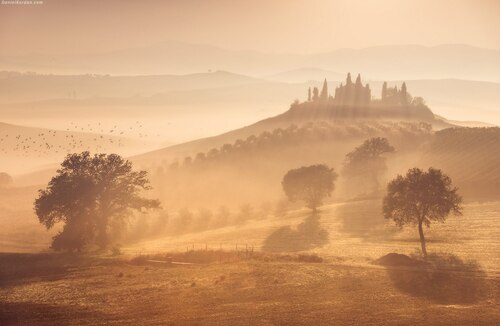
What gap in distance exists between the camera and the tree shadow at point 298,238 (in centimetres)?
7988

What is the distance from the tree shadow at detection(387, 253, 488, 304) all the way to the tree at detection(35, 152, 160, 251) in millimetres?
46009

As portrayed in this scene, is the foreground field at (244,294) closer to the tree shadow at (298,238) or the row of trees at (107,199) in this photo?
the tree shadow at (298,238)

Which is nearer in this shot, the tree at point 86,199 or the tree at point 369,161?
the tree at point 86,199

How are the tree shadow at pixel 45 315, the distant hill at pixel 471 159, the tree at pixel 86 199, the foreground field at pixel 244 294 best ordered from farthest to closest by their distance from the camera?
the distant hill at pixel 471 159
the tree at pixel 86 199
the foreground field at pixel 244 294
the tree shadow at pixel 45 315

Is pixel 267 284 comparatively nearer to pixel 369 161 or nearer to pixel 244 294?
pixel 244 294

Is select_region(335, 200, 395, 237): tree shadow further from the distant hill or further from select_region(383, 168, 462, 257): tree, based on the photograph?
the distant hill

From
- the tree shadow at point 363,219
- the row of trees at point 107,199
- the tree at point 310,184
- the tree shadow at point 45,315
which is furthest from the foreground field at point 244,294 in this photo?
the tree at point 310,184

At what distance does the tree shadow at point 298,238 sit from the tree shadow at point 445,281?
20.8 meters

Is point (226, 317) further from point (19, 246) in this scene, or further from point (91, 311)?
point (19, 246)

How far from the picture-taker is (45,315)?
48.4 m

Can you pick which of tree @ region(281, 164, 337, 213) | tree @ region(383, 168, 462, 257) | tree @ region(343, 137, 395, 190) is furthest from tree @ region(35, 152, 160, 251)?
tree @ region(343, 137, 395, 190)

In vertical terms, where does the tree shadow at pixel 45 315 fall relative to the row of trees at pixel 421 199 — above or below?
below

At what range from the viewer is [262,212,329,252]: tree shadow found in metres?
79.9

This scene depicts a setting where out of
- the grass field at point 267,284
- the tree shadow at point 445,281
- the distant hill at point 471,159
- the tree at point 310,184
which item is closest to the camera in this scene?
the grass field at point 267,284
